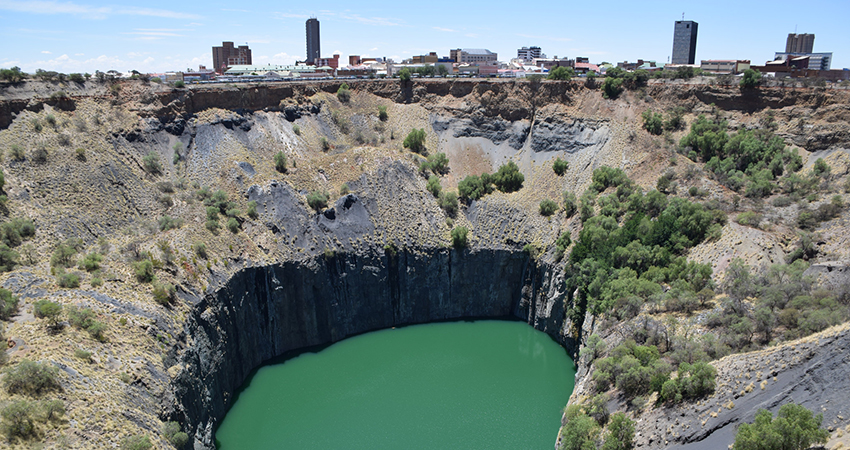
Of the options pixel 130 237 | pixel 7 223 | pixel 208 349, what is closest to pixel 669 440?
pixel 208 349

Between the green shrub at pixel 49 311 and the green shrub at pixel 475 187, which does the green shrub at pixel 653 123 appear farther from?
the green shrub at pixel 49 311

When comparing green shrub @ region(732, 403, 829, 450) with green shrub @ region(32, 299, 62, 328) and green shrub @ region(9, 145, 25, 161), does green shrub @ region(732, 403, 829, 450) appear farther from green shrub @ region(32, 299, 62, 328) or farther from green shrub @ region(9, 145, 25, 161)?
green shrub @ region(9, 145, 25, 161)

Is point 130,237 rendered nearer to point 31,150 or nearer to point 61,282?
point 61,282

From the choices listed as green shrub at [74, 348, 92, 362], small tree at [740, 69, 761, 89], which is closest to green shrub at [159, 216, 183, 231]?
green shrub at [74, 348, 92, 362]

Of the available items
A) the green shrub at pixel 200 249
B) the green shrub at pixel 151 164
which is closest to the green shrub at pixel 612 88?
the green shrub at pixel 200 249

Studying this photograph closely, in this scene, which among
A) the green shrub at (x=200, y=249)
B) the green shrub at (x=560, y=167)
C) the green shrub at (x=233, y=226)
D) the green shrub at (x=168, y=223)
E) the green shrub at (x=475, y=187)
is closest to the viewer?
the green shrub at (x=200, y=249)

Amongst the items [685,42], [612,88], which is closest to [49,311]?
[612,88]
